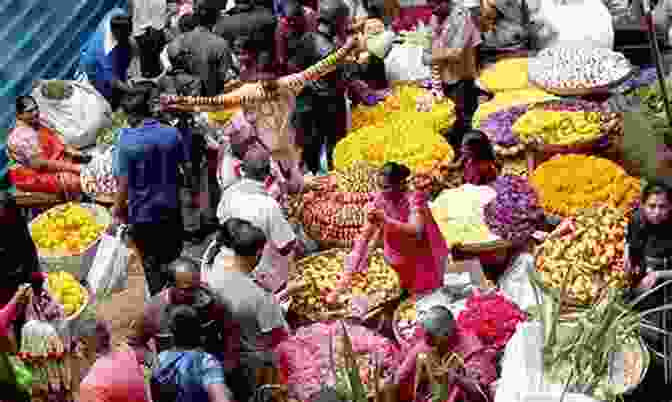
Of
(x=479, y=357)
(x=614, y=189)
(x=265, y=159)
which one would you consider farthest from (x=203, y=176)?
(x=479, y=357)

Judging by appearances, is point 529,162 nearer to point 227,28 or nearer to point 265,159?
point 265,159

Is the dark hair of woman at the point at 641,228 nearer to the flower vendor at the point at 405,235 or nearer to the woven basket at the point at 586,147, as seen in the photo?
the flower vendor at the point at 405,235

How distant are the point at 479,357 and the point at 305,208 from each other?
2.22 metres

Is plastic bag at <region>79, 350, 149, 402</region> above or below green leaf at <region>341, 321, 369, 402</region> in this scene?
below

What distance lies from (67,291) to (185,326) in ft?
6.20

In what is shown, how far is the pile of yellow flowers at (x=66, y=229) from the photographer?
6.90 metres

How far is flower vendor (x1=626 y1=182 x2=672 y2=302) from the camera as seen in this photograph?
5258mm

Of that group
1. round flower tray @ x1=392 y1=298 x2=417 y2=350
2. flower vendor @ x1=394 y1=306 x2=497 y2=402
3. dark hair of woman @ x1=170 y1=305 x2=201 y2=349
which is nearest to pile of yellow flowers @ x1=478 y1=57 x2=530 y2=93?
round flower tray @ x1=392 y1=298 x2=417 y2=350

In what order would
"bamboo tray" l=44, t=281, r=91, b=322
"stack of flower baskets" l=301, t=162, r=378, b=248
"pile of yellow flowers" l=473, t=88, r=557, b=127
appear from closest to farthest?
"bamboo tray" l=44, t=281, r=91, b=322 < "stack of flower baskets" l=301, t=162, r=378, b=248 < "pile of yellow flowers" l=473, t=88, r=557, b=127

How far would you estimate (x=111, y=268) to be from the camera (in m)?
6.32

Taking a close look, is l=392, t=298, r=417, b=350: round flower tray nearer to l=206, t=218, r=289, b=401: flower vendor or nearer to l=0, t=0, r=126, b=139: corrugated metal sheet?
l=206, t=218, r=289, b=401: flower vendor

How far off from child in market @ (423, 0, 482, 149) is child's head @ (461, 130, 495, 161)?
1.31 meters

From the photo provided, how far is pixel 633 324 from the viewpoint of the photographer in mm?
3490

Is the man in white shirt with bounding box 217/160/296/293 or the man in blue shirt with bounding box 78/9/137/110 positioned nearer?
the man in white shirt with bounding box 217/160/296/293
